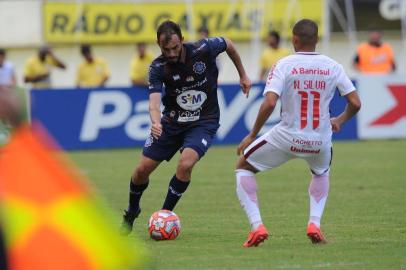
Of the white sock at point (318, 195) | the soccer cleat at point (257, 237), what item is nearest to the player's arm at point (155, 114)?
the soccer cleat at point (257, 237)

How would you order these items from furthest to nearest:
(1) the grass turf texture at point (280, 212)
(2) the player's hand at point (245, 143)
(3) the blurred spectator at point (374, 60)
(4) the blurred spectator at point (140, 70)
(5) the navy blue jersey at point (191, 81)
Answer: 1. (3) the blurred spectator at point (374, 60)
2. (4) the blurred spectator at point (140, 70)
3. (5) the navy blue jersey at point (191, 81)
4. (2) the player's hand at point (245, 143)
5. (1) the grass turf texture at point (280, 212)

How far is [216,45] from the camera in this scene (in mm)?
10508

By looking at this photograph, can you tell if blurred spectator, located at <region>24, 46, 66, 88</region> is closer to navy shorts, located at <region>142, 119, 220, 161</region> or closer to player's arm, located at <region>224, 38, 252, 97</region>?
player's arm, located at <region>224, 38, 252, 97</region>

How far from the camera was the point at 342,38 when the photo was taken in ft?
108

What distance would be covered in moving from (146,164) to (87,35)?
66.7 feet

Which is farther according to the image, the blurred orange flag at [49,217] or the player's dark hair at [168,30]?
the player's dark hair at [168,30]

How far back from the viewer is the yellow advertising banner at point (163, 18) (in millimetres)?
30203

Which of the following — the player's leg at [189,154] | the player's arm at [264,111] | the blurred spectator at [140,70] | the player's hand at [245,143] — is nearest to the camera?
the player's arm at [264,111]

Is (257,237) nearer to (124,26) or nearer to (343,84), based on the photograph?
(343,84)

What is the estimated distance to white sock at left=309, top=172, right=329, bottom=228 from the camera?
9.44 metres

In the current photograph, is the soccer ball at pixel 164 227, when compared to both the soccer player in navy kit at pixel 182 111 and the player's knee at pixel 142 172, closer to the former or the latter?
the soccer player in navy kit at pixel 182 111

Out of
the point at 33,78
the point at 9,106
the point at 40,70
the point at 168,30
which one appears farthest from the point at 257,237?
the point at 40,70

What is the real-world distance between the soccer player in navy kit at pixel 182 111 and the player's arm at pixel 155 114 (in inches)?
0.8

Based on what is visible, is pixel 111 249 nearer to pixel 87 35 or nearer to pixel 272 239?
pixel 272 239
